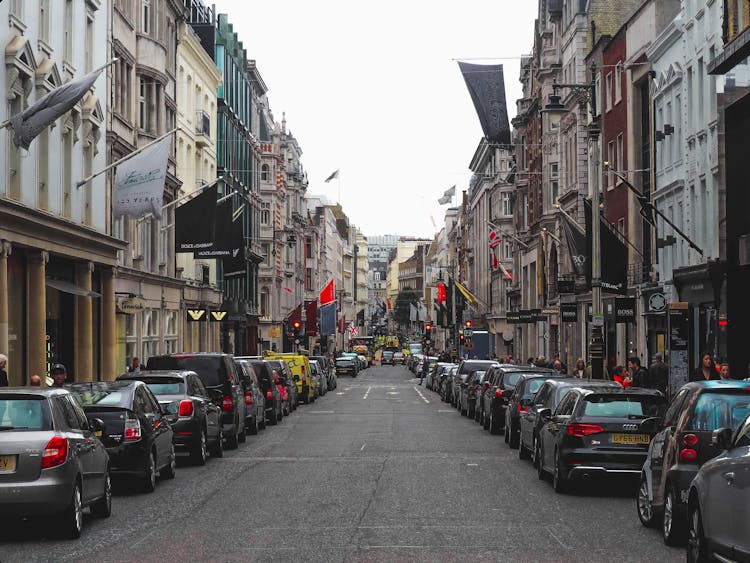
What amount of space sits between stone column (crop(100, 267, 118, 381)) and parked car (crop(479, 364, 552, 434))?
13.4 m

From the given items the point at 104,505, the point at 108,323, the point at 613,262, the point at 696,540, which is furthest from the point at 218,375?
the point at 696,540

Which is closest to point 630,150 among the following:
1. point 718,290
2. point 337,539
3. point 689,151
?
point 689,151

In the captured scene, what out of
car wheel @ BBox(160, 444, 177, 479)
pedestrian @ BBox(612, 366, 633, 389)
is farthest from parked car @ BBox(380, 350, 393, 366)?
car wheel @ BBox(160, 444, 177, 479)

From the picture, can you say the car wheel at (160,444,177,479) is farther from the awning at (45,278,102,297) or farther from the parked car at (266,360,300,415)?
the parked car at (266,360,300,415)

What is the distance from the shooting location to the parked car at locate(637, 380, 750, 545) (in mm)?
12781

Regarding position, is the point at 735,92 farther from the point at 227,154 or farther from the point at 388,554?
the point at 227,154

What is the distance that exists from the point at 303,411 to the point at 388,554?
105ft

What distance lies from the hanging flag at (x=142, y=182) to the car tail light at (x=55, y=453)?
2224 cm

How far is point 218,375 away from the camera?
87.9 feet

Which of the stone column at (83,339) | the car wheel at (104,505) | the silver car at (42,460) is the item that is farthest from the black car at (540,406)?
the stone column at (83,339)

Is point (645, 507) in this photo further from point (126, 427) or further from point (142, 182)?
point (142, 182)

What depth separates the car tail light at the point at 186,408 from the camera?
21.7 metres

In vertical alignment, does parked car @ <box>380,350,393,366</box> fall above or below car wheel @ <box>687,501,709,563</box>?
below

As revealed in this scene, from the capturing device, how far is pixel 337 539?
1321cm
